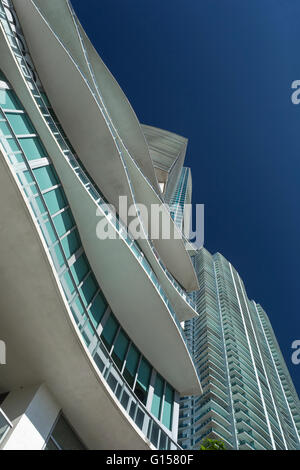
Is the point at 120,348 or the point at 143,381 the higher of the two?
the point at 120,348

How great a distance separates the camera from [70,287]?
408 inches

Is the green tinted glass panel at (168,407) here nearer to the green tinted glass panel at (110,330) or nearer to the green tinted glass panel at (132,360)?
the green tinted glass panel at (132,360)

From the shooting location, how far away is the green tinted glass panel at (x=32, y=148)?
11125mm

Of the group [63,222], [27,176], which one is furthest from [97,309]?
[27,176]

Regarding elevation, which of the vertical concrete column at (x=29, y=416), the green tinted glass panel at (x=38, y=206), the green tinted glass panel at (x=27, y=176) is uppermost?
the green tinted glass panel at (x=27, y=176)

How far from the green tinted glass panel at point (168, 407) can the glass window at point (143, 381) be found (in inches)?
45.2

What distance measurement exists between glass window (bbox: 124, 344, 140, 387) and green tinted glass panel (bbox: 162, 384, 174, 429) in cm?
201

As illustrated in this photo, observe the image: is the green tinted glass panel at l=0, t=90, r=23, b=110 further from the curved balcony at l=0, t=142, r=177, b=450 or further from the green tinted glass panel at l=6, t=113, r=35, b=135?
the curved balcony at l=0, t=142, r=177, b=450

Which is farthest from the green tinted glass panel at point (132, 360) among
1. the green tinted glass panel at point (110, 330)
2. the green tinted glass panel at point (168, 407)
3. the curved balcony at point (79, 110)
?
the curved balcony at point (79, 110)

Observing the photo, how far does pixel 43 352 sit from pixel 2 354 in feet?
3.67

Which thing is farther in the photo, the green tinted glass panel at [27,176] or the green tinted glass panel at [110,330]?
the green tinted glass panel at [110,330]

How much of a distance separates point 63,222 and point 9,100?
4604 millimetres

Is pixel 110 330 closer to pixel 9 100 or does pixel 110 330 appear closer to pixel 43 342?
pixel 43 342

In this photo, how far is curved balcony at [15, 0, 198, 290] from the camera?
17.5 m
